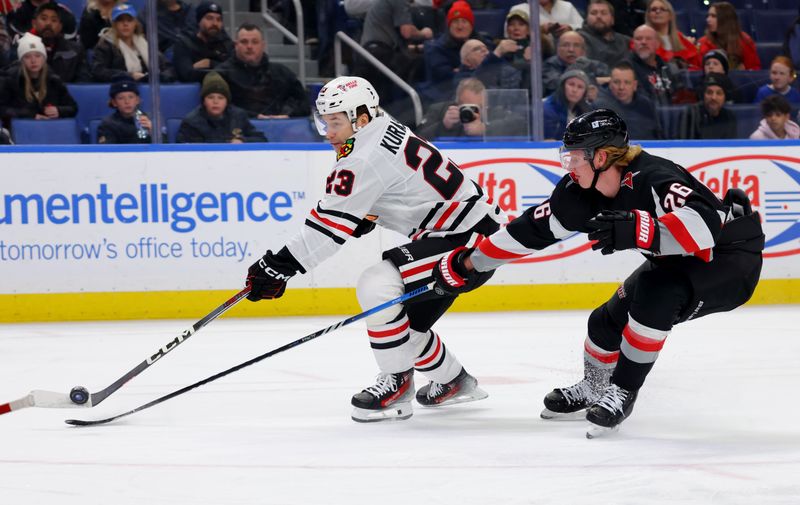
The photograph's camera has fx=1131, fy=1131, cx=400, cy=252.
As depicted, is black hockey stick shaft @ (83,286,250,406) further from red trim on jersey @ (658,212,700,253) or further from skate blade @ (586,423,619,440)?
red trim on jersey @ (658,212,700,253)

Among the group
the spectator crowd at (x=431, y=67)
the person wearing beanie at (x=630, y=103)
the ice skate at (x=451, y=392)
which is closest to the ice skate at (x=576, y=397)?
the ice skate at (x=451, y=392)

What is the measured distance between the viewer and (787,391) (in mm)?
3938

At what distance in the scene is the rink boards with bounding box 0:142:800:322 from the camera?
248 inches

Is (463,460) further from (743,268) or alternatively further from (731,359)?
(731,359)

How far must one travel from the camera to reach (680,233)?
9.74 feet

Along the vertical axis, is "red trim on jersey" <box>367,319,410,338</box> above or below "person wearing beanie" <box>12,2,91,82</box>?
below

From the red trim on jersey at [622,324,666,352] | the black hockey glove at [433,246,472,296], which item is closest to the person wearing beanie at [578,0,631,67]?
the black hockey glove at [433,246,472,296]

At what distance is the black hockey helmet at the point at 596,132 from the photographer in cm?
315

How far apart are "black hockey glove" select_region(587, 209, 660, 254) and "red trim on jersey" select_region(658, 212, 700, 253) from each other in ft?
0.12

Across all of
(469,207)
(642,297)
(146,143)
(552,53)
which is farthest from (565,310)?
(642,297)

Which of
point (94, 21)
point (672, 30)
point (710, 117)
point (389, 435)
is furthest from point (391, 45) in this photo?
point (389, 435)

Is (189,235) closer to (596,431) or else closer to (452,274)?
(452,274)

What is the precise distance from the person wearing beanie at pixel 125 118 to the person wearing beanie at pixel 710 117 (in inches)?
128

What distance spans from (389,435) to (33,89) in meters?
4.10
